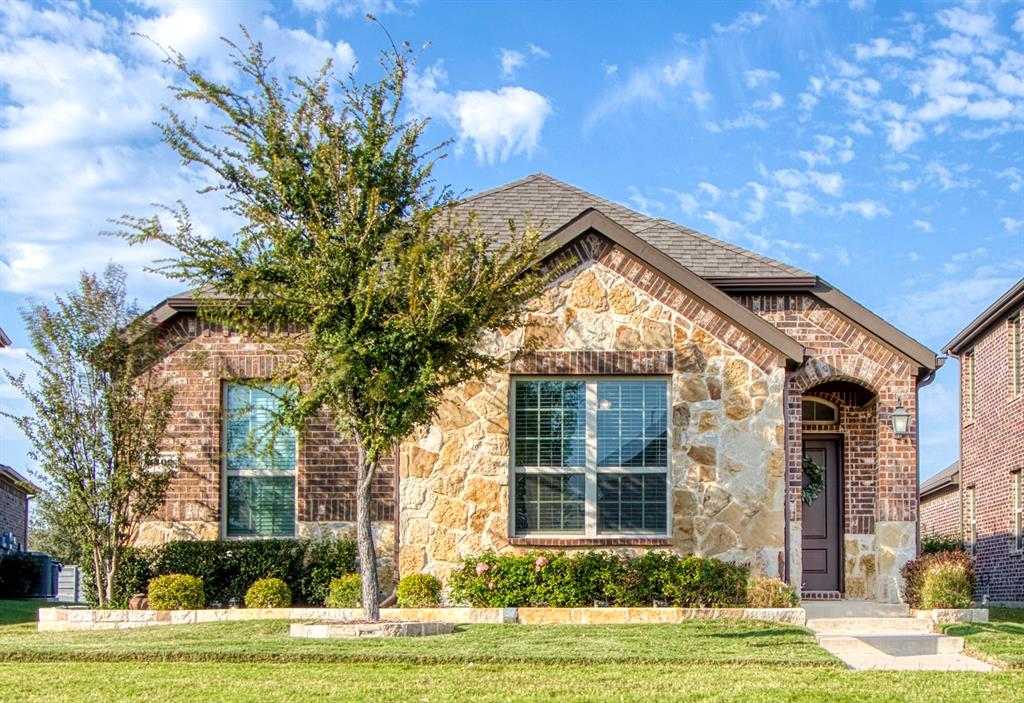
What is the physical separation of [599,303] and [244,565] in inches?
218

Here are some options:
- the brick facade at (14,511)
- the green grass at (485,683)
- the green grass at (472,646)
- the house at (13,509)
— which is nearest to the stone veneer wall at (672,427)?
the green grass at (472,646)

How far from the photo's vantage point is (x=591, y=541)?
1415 cm

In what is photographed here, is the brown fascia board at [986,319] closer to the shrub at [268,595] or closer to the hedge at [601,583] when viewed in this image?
the hedge at [601,583]

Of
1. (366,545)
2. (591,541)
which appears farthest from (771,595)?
(366,545)

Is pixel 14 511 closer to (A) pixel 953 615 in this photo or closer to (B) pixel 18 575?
(B) pixel 18 575

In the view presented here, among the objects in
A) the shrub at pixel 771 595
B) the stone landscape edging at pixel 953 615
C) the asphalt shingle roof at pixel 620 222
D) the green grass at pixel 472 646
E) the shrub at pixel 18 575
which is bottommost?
the shrub at pixel 18 575

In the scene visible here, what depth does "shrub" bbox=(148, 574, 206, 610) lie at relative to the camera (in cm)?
1424

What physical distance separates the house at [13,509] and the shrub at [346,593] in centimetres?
1451

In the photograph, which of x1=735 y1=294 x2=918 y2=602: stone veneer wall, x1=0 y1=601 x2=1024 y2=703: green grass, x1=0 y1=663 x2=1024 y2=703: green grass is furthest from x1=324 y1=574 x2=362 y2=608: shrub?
x1=735 y1=294 x2=918 y2=602: stone veneer wall

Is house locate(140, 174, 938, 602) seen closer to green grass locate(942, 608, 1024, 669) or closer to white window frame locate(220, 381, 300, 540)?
white window frame locate(220, 381, 300, 540)

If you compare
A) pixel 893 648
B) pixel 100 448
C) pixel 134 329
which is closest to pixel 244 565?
pixel 100 448

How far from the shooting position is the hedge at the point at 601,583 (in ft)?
45.0

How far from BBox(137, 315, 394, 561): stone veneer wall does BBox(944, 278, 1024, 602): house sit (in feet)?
41.5

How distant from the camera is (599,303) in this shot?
574 inches
